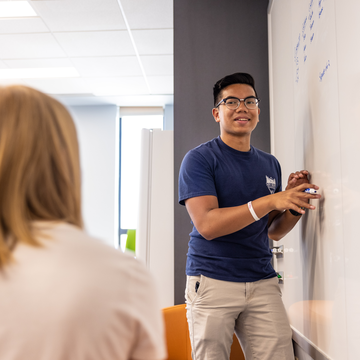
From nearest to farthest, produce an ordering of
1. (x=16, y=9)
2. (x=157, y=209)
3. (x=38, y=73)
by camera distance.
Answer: (x=157, y=209)
(x=16, y=9)
(x=38, y=73)

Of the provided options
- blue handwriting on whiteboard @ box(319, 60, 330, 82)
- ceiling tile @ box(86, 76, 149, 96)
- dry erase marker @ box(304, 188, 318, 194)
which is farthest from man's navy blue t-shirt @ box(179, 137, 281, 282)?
ceiling tile @ box(86, 76, 149, 96)

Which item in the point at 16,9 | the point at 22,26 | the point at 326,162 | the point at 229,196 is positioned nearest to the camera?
the point at 326,162

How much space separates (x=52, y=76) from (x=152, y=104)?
1668 millimetres

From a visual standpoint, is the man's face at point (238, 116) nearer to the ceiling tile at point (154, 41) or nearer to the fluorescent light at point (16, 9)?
the ceiling tile at point (154, 41)

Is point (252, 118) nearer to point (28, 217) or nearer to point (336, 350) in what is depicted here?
point (336, 350)

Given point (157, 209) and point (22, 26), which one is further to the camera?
point (22, 26)

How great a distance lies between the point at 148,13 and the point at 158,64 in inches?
41.3

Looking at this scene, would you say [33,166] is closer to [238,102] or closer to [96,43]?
[238,102]

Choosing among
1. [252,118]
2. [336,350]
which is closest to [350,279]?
[336,350]

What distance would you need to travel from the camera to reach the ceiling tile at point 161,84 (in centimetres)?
454

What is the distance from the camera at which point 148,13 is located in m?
3.07

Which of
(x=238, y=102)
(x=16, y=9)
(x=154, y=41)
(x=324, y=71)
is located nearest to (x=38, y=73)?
(x=16, y=9)

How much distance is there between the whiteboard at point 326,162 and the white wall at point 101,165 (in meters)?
4.16

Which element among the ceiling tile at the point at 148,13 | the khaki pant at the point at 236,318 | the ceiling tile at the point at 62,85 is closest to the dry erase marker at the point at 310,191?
the khaki pant at the point at 236,318
